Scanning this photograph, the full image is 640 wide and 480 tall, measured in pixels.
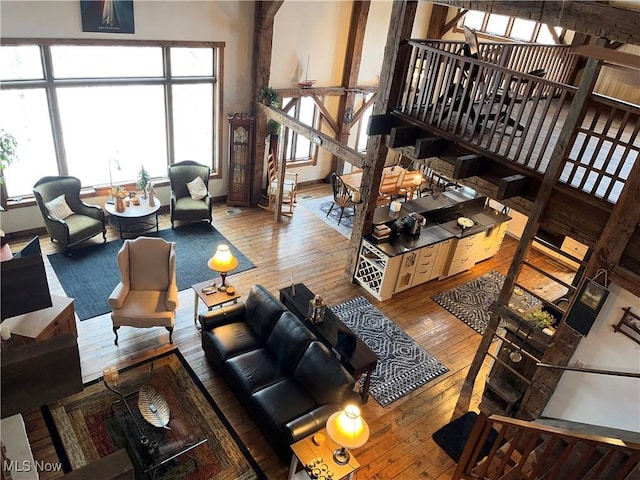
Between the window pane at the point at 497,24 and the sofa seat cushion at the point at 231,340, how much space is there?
793 centimetres

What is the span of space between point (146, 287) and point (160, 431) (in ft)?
6.43

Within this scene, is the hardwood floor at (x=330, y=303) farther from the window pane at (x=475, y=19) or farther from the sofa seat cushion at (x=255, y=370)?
the window pane at (x=475, y=19)

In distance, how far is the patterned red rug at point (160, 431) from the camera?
4496 millimetres

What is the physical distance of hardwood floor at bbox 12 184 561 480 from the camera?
488cm

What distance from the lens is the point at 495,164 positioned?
512 cm

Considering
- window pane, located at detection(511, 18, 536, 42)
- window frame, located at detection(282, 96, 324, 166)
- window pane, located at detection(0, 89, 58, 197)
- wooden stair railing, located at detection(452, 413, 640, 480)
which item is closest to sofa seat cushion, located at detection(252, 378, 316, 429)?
wooden stair railing, located at detection(452, 413, 640, 480)

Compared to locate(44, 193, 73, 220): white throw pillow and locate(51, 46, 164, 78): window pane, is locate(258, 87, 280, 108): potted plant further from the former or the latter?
locate(44, 193, 73, 220): white throw pillow

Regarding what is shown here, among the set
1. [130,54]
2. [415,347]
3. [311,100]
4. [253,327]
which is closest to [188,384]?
[253,327]

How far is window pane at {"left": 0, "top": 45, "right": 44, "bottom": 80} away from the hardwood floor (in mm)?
2552

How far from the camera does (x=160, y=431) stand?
15.5ft

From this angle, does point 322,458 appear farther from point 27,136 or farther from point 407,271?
point 27,136

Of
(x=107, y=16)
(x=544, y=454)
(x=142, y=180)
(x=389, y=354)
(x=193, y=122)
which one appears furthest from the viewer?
(x=193, y=122)

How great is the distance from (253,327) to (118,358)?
5.43 ft

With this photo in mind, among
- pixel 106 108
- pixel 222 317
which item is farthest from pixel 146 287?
pixel 106 108
